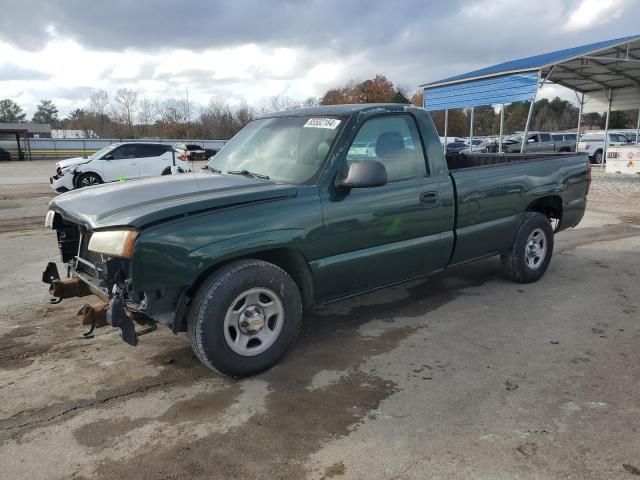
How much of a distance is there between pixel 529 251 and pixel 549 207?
730 mm

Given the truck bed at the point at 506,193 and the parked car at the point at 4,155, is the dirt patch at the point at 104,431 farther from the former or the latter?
the parked car at the point at 4,155

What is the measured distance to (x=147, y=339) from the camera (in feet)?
14.1

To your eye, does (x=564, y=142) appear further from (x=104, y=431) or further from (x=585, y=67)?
(x=104, y=431)

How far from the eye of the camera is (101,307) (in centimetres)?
342

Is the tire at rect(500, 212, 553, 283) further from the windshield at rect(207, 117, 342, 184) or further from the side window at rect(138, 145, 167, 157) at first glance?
the side window at rect(138, 145, 167, 157)

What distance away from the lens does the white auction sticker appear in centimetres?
406

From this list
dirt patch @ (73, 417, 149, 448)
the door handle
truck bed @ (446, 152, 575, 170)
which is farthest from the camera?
truck bed @ (446, 152, 575, 170)

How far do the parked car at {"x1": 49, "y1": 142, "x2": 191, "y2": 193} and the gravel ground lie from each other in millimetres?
10858

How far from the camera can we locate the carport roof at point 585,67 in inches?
645

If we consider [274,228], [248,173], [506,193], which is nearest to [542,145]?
[506,193]

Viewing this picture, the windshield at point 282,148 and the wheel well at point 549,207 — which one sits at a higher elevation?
the windshield at point 282,148

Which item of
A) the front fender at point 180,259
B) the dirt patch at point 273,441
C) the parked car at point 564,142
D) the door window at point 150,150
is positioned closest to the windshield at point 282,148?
the front fender at point 180,259

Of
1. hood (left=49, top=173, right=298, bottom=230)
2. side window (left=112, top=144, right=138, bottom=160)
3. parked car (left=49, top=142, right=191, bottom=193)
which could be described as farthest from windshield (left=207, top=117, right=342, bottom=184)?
side window (left=112, top=144, right=138, bottom=160)

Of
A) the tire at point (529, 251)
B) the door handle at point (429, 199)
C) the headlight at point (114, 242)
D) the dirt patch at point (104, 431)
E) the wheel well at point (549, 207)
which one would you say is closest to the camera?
the dirt patch at point (104, 431)
